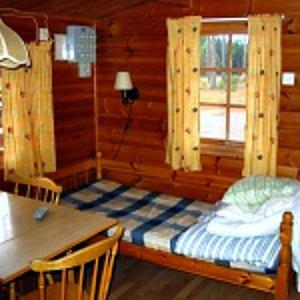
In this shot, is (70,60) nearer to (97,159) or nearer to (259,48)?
(97,159)

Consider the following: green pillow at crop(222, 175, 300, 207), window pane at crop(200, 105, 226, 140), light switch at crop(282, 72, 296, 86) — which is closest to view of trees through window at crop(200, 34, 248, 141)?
window pane at crop(200, 105, 226, 140)

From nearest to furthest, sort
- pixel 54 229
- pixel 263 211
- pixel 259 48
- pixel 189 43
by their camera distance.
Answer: pixel 54 229, pixel 263 211, pixel 259 48, pixel 189 43

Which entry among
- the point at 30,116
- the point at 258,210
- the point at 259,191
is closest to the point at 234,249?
the point at 258,210

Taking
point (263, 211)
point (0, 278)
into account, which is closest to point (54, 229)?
point (0, 278)

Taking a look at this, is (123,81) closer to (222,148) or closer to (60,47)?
(60,47)

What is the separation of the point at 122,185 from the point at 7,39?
9.26 feet

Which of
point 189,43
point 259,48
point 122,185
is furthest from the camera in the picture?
point 122,185

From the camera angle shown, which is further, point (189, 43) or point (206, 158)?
point (206, 158)

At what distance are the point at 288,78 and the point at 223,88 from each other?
0.63 meters

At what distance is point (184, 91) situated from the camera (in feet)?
13.8

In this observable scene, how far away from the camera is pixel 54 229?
8.20ft

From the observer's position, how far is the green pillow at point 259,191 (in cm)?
324

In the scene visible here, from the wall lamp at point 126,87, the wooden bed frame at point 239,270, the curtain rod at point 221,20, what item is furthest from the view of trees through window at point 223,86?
the wooden bed frame at point 239,270

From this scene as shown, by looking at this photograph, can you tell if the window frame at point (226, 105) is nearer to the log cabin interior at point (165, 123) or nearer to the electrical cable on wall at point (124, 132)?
the log cabin interior at point (165, 123)
